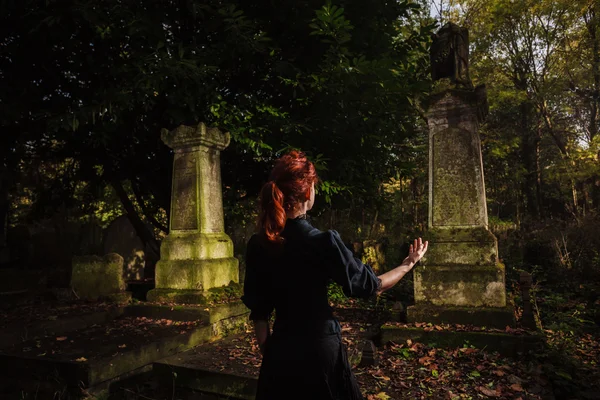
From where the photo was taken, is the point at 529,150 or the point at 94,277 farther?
the point at 529,150

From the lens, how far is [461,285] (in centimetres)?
544

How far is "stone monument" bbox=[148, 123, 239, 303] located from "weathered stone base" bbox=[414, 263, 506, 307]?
3.44m

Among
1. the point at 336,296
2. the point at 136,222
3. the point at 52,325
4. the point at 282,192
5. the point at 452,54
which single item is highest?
the point at 452,54

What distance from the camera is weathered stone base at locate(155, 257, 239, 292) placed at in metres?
6.60

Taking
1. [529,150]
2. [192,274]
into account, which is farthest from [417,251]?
[529,150]

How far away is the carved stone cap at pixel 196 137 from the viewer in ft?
22.8

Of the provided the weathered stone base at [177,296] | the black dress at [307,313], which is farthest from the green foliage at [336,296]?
the black dress at [307,313]

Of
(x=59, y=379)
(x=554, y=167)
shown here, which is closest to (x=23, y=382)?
(x=59, y=379)

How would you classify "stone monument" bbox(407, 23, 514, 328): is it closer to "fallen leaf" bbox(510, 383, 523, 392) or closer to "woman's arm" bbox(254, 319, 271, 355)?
"fallen leaf" bbox(510, 383, 523, 392)

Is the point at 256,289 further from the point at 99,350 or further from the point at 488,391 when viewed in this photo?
the point at 99,350

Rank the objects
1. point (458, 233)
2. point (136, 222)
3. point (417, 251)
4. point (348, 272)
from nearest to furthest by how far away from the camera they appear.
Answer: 1. point (348, 272)
2. point (417, 251)
3. point (458, 233)
4. point (136, 222)

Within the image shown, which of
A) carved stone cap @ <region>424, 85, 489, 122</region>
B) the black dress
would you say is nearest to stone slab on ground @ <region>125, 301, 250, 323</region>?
the black dress

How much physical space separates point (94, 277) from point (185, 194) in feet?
9.36

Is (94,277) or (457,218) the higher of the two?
(457,218)
